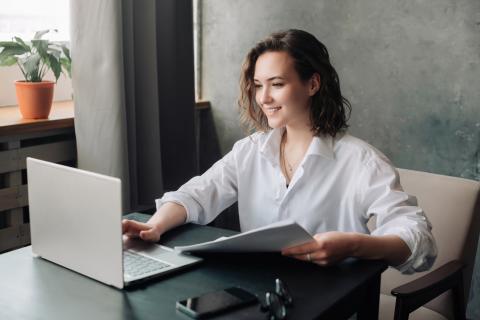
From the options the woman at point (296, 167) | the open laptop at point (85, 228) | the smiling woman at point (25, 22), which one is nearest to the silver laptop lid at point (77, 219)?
the open laptop at point (85, 228)

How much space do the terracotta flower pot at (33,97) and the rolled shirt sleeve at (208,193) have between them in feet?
2.30

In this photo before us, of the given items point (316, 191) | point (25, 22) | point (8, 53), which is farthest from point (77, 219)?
point (25, 22)

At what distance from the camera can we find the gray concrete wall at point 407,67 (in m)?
2.25

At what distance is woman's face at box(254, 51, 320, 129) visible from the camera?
1.68m

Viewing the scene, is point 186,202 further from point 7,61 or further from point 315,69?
point 7,61

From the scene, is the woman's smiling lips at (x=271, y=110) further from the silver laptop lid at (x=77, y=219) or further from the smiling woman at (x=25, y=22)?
the smiling woman at (x=25, y=22)

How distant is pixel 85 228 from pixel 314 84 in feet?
2.74

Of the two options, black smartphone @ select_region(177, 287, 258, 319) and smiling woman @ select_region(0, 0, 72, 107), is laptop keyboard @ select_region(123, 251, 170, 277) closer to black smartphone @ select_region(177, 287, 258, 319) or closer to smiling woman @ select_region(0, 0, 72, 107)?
black smartphone @ select_region(177, 287, 258, 319)

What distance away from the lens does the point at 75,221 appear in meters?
1.17

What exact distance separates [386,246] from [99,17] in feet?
4.35

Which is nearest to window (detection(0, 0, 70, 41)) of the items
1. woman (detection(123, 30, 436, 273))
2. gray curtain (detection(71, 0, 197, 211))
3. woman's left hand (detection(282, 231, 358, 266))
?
gray curtain (detection(71, 0, 197, 211))

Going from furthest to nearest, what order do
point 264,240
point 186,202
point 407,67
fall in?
point 407,67, point 186,202, point 264,240

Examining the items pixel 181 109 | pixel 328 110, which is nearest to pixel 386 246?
pixel 328 110

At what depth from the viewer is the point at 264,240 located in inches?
48.4
